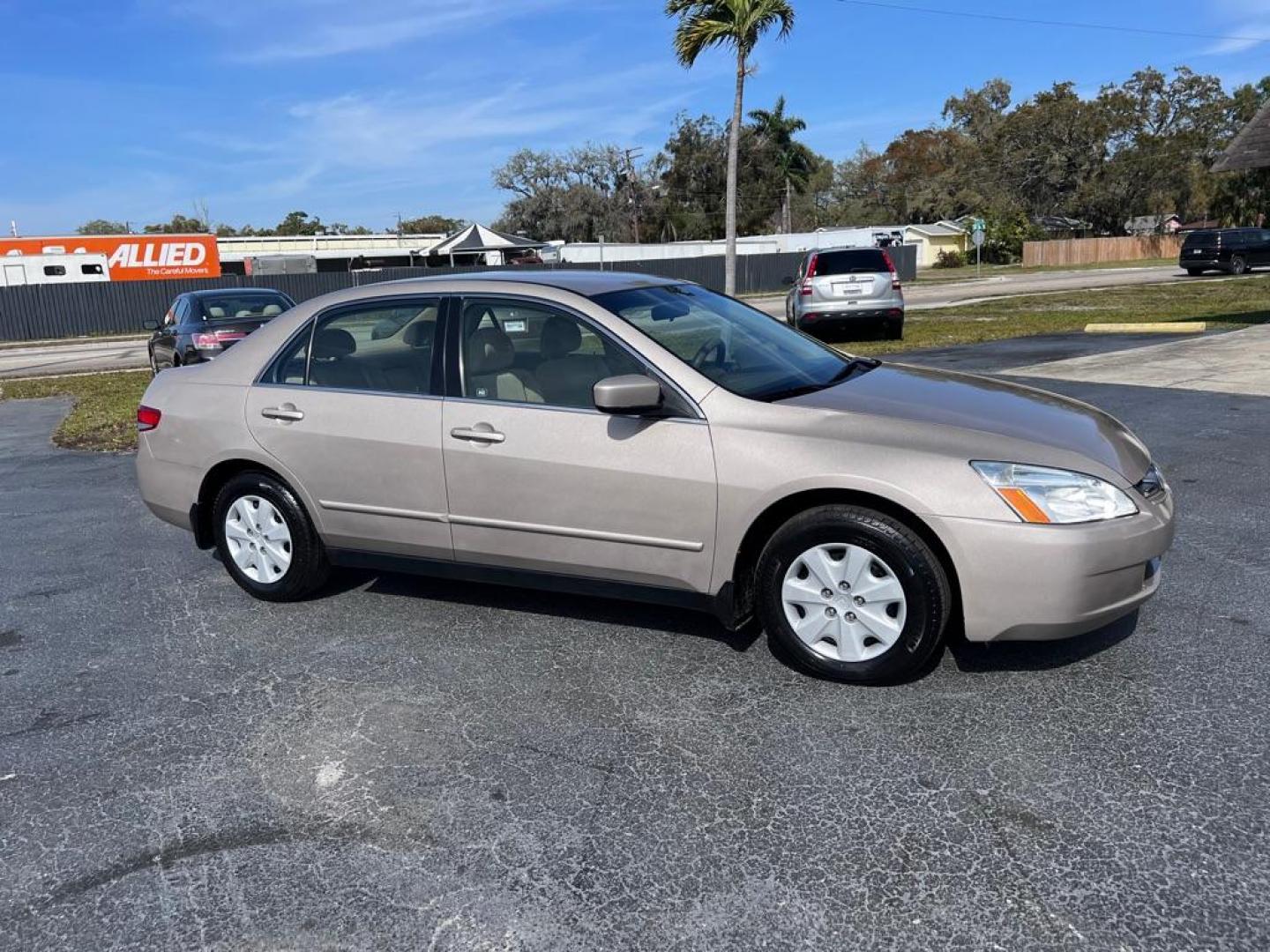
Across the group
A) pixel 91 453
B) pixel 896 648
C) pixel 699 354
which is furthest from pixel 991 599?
pixel 91 453

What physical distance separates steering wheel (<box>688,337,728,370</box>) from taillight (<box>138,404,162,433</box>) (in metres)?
2.97

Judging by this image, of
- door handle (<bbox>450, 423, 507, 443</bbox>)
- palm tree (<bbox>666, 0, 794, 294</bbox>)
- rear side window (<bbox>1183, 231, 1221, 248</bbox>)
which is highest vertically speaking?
palm tree (<bbox>666, 0, 794, 294</bbox>)

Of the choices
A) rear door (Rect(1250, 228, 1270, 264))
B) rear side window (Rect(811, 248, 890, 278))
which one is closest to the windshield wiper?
rear side window (Rect(811, 248, 890, 278))

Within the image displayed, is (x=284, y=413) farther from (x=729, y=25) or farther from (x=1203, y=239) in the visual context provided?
(x=1203, y=239)

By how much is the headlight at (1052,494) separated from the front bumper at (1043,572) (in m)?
0.04

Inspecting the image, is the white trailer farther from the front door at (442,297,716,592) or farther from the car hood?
the car hood

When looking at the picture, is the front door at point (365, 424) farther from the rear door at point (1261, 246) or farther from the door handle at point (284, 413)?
the rear door at point (1261, 246)

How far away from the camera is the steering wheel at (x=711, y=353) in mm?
4211

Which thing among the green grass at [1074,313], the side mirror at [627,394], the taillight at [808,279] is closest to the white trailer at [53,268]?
the green grass at [1074,313]

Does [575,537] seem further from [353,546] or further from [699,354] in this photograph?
[353,546]

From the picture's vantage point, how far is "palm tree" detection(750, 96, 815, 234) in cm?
6831

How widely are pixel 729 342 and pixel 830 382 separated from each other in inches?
19.5

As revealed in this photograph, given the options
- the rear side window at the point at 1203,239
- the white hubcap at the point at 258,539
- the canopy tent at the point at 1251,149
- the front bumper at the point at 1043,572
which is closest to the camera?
the front bumper at the point at 1043,572

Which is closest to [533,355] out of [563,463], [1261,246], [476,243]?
[563,463]
